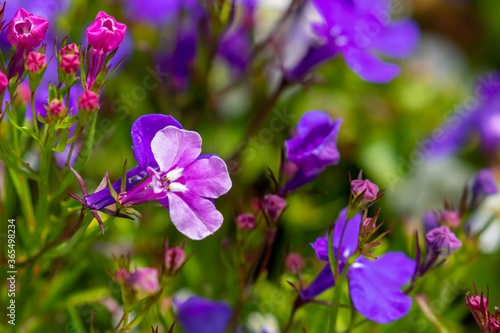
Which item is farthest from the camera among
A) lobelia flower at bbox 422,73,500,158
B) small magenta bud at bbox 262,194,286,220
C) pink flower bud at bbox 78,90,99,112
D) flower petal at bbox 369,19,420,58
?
lobelia flower at bbox 422,73,500,158

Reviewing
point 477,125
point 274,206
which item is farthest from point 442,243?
point 477,125

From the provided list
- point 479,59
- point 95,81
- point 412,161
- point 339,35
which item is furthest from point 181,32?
point 479,59

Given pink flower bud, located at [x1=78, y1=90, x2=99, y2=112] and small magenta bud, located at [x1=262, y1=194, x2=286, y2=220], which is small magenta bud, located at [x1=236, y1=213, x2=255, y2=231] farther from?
pink flower bud, located at [x1=78, y1=90, x2=99, y2=112]

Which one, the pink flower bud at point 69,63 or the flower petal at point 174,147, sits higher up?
the pink flower bud at point 69,63

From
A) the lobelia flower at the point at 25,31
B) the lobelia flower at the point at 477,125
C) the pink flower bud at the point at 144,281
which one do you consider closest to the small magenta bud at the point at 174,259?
the pink flower bud at the point at 144,281

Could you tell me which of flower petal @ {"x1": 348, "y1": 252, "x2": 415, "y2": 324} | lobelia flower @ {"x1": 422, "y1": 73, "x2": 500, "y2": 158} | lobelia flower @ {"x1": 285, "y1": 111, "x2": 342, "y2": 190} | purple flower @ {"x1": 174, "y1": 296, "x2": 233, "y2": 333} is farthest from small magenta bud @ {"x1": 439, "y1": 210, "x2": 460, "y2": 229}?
lobelia flower @ {"x1": 422, "y1": 73, "x2": 500, "y2": 158}

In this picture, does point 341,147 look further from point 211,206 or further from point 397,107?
point 211,206

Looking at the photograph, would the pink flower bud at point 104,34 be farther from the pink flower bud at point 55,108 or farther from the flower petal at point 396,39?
the flower petal at point 396,39
